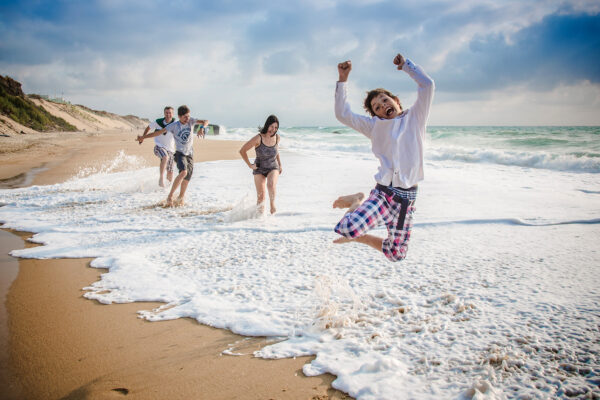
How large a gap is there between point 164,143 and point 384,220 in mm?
7813

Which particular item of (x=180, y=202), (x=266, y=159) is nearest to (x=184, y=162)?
(x=180, y=202)

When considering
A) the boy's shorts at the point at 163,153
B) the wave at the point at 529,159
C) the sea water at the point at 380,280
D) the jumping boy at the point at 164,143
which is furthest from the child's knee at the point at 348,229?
the wave at the point at 529,159

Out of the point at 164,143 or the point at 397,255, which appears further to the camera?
the point at 164,143

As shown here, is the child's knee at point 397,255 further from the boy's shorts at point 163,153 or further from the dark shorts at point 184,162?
the boy's shorts at point 163,153

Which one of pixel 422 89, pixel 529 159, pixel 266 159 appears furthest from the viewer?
pixel 529 159

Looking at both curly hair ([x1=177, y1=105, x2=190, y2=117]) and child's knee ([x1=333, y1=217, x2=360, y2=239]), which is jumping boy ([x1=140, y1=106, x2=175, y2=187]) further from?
child's knee ([x1=333, y1=217, x2=360, y2=239])

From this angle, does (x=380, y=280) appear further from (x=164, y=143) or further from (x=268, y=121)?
(x=164, y=143)

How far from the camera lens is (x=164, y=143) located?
31.7 ft

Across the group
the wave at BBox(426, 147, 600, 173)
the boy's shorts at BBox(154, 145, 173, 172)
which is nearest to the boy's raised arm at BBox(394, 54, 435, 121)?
the boy's shorts at BBox(154, 145, 173, 172)

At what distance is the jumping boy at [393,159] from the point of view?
322 centimetres

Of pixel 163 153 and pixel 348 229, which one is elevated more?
pixel 163 153

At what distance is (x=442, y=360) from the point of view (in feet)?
8.70

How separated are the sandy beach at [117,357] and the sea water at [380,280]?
0.16 metres

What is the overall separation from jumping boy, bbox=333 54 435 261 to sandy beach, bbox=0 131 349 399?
126 centimetres
